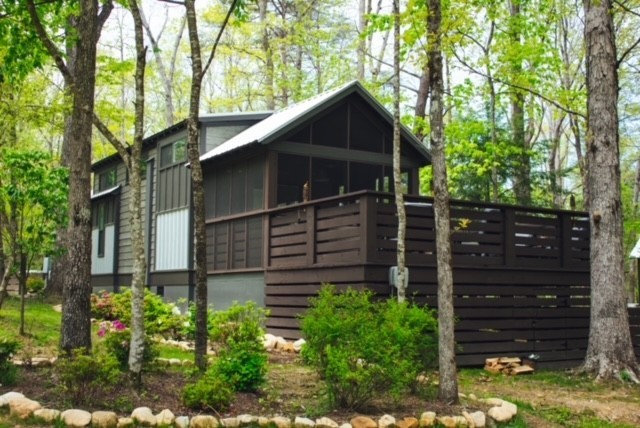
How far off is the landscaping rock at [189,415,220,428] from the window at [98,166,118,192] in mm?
15470

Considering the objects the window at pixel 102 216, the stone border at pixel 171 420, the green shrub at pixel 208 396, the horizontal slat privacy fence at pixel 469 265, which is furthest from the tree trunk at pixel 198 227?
the window at pixel 102 216

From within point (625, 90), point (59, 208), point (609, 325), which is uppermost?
point (625, 90)

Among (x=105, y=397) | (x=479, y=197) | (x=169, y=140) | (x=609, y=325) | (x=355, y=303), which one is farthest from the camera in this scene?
(x=479, y=197)

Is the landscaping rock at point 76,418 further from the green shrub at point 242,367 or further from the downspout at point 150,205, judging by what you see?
the downspout at point 150,205

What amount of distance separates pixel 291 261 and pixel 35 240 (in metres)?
3.74

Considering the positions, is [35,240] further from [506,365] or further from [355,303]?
[506,365]

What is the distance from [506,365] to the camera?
941cm

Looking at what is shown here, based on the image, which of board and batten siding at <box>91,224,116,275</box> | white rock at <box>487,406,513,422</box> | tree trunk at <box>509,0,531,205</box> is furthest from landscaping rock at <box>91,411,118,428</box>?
board and batten siding at <box>91,224,116,275</box>

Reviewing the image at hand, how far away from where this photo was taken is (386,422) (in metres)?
5.47

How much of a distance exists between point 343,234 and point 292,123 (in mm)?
3463

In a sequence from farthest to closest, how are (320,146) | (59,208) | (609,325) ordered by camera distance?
1. (320,146)
2. (59,208)
3. (609,325)

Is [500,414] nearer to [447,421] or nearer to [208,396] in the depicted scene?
[447,421]

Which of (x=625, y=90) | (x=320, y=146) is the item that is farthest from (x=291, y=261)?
(x=625, y=90)

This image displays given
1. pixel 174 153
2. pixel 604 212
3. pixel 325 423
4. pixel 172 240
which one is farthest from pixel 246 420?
pixel 174 153
